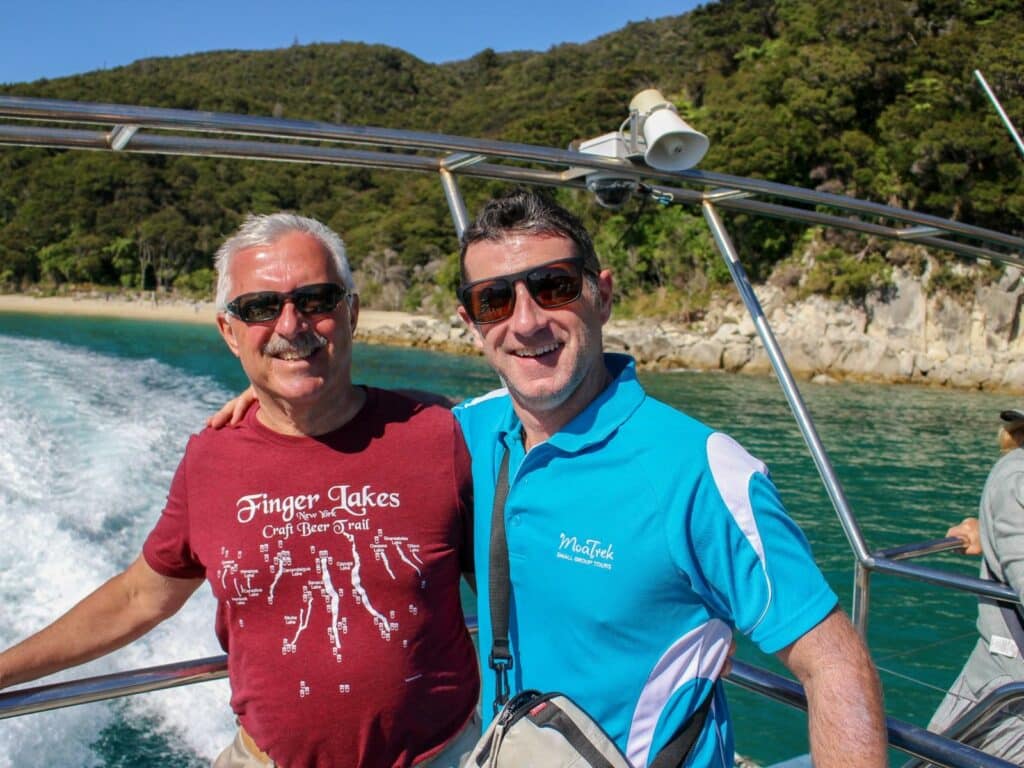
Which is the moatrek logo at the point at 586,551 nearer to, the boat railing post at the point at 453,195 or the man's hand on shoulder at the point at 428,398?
the man's hand on shoulder at the point at 428,398

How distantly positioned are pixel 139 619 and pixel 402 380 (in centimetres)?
2466

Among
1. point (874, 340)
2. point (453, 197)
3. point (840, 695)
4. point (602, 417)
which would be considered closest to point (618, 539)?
point (602, 417)

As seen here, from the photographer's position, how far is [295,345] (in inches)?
62.4

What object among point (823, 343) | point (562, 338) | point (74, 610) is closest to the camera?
point (562, 338)

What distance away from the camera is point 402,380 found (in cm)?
2625

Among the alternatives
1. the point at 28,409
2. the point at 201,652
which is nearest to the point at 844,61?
the point at 28,409

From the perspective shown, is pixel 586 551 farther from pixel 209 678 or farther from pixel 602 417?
pixel 209 678

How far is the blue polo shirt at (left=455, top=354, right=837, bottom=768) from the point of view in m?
1.17

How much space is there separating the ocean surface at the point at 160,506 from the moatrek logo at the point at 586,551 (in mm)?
1693

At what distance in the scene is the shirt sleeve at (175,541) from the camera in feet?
5.42

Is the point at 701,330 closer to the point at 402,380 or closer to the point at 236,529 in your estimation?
the point at 402,380

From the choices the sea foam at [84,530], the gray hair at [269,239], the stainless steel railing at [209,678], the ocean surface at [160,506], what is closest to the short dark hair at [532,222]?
the gray hair at [269,239]

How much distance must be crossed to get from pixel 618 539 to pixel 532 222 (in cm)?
54

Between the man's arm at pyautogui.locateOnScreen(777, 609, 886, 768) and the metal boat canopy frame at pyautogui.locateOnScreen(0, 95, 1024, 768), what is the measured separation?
0.98 feet
